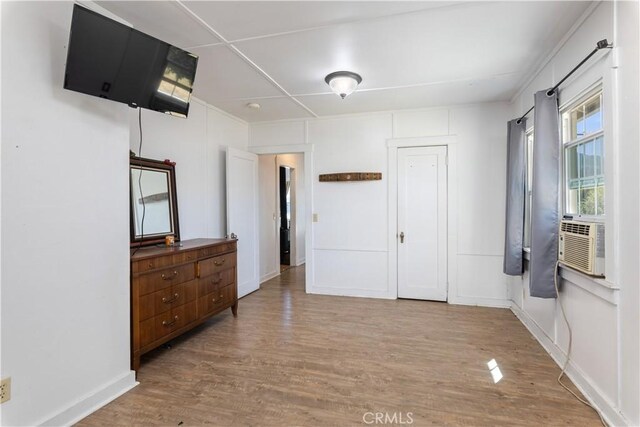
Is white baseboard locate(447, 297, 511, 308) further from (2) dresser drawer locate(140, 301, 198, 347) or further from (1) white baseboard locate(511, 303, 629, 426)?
(2) dresser drawer locate(140, 301, 198, 347)

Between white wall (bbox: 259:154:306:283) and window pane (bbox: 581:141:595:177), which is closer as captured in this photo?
window pane (bbox: 581:141:595:177)

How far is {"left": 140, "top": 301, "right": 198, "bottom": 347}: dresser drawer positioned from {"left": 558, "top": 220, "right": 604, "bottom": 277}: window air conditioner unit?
3188 millimetres

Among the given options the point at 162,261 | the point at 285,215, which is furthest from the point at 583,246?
the point at 285,215

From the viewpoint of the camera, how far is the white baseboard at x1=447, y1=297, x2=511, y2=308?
13.3 ft

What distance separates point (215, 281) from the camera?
3381 mm

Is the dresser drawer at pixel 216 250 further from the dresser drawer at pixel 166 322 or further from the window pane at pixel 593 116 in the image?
the window pane at pixel 593 116

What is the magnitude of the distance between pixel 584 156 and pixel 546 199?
0.40 metres

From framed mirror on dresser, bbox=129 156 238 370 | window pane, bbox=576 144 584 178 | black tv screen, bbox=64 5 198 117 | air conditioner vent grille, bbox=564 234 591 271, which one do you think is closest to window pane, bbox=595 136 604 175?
window pane, bbox=576 144 584 178

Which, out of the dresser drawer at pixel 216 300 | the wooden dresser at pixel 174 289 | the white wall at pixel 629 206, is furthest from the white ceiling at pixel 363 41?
the dresser drawer at pixel 216 300

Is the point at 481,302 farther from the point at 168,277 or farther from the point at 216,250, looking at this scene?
the point at 168,277

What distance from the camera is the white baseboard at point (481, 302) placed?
13.3 feet

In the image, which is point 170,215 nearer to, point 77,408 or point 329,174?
point 77,408

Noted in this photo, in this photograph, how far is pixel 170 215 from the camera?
3383 mm

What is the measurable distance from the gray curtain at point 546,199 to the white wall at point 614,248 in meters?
0.16
